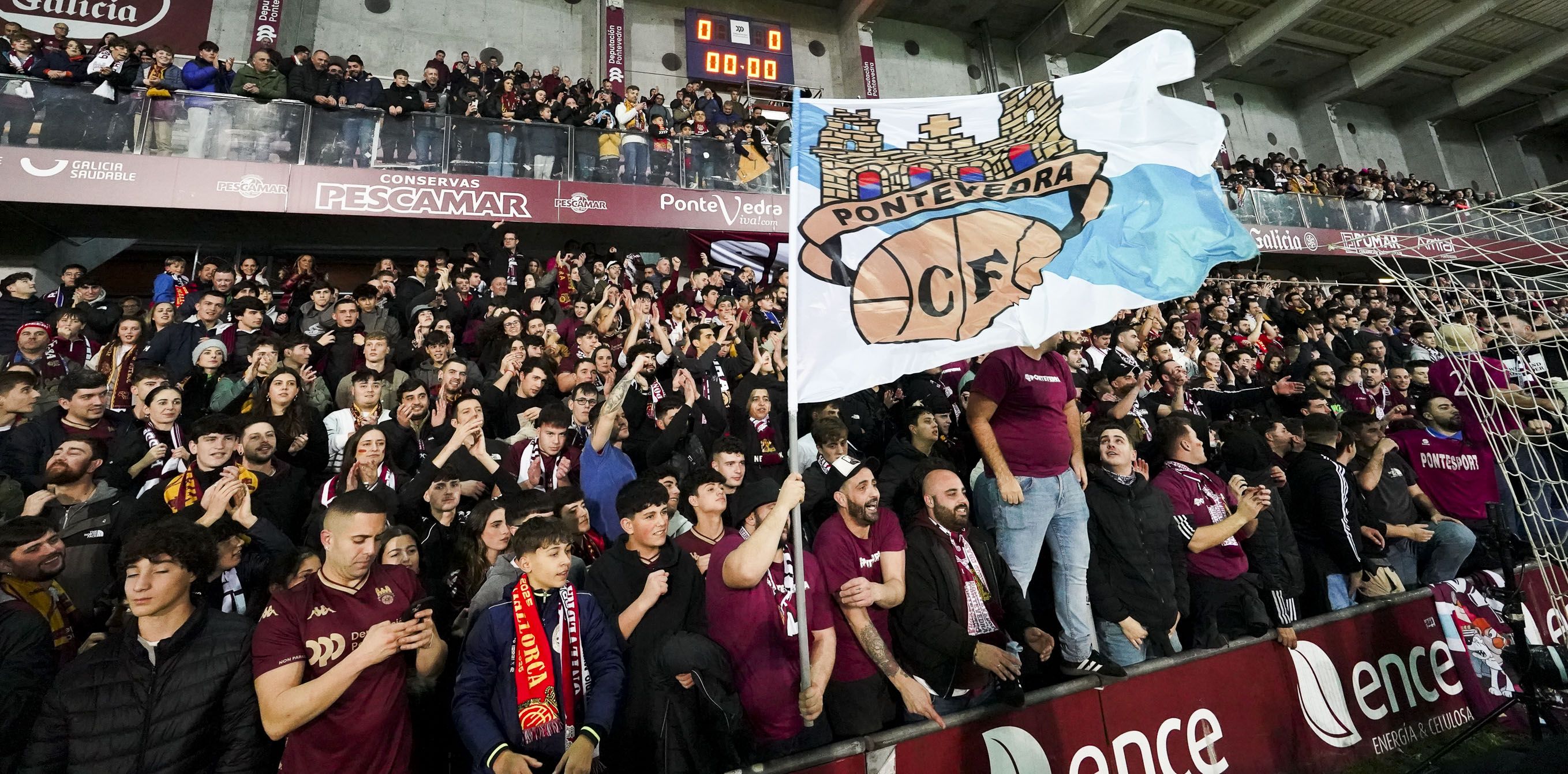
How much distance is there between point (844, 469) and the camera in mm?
3939

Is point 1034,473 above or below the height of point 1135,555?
above

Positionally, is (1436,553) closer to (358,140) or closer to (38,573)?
(38,573)

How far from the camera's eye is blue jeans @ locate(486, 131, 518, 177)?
10.9 meters

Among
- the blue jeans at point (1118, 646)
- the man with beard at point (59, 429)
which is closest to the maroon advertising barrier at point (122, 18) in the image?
the man with beard at point (59, 429)

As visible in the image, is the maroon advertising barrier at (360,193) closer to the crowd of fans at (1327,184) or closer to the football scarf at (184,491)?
the football scarf at (184,491)

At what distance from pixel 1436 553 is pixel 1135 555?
3.40 m

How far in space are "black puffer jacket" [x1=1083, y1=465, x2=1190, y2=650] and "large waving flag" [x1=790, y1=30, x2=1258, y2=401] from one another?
4.79ft

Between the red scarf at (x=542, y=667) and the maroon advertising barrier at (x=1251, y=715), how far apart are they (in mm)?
954

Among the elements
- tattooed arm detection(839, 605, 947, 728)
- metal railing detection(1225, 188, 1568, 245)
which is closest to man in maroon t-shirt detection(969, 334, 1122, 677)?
tattooed arm detection(839, 605, 947, 728)

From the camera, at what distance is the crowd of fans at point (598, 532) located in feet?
8.11

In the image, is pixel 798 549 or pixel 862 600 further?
pixel 862 600

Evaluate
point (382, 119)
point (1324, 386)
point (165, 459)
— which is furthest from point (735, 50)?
point (165, 459)

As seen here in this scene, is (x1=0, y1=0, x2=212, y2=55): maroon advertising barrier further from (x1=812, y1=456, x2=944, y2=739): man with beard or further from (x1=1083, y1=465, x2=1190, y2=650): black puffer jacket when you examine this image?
(x1=1083, y1=465, x2=1190, y2=650): black puffer jacket

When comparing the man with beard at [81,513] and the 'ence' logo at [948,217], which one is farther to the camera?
the man with beard at [81,513]
